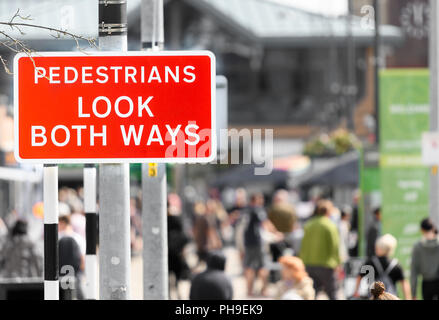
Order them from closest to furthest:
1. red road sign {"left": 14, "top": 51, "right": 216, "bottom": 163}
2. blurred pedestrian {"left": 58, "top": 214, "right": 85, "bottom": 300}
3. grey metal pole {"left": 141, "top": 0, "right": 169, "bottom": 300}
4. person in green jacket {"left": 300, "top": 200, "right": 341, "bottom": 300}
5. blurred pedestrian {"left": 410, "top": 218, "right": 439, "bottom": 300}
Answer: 1. red road sign {"left": 14, "top": 51, "right": 216, "bottom": 163}
2. grey metal pole {"left": 141, "top": 0, "right": 169, "bottom": 300}
3. blurred pedestrian {"left": 410, "top": 218, "right": 439, "bottom": 300}
4. blurred pedestrian {"left": 58, "top": 214, "right": 85, "bottom": 300}
5. person in green jacket {"left": 300, "top": 200, "right": 341, "bottom": 300}

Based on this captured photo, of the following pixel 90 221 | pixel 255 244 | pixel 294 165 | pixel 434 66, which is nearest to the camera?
pixel 90 221

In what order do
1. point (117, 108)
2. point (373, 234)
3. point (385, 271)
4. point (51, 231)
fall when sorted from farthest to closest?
point (373, 234), point (385, 271), point (51, 231), point (117, 108)

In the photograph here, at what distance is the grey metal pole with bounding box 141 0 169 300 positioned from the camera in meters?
8.52

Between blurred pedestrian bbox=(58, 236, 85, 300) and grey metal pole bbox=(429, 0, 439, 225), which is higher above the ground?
grey metal pole bbox=(429, 0, 439, 225)

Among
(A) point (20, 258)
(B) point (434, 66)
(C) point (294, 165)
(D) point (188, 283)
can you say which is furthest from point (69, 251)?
(C) point (294, 165)

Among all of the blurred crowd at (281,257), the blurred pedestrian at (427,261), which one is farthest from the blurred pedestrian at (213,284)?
the blurred pedestrian at (427,261)

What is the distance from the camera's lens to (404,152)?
15.9 meters

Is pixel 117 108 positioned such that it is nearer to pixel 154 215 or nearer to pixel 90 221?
pixel 154 215

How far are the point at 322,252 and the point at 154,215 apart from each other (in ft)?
24.2

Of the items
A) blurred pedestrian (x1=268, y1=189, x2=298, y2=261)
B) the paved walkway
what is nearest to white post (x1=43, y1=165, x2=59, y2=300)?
the paved walkway

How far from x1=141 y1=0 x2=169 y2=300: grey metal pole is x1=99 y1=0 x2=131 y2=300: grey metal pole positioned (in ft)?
4.78

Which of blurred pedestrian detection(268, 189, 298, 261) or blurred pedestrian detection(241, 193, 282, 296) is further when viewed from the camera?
blurred pedestrian detection(241, 193, 282, 296)

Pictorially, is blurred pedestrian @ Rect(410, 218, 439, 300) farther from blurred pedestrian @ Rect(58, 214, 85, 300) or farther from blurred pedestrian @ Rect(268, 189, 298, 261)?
blurred pedestrian @ Rect(268, 189, 298, 261)

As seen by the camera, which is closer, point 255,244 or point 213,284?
point 213,284
